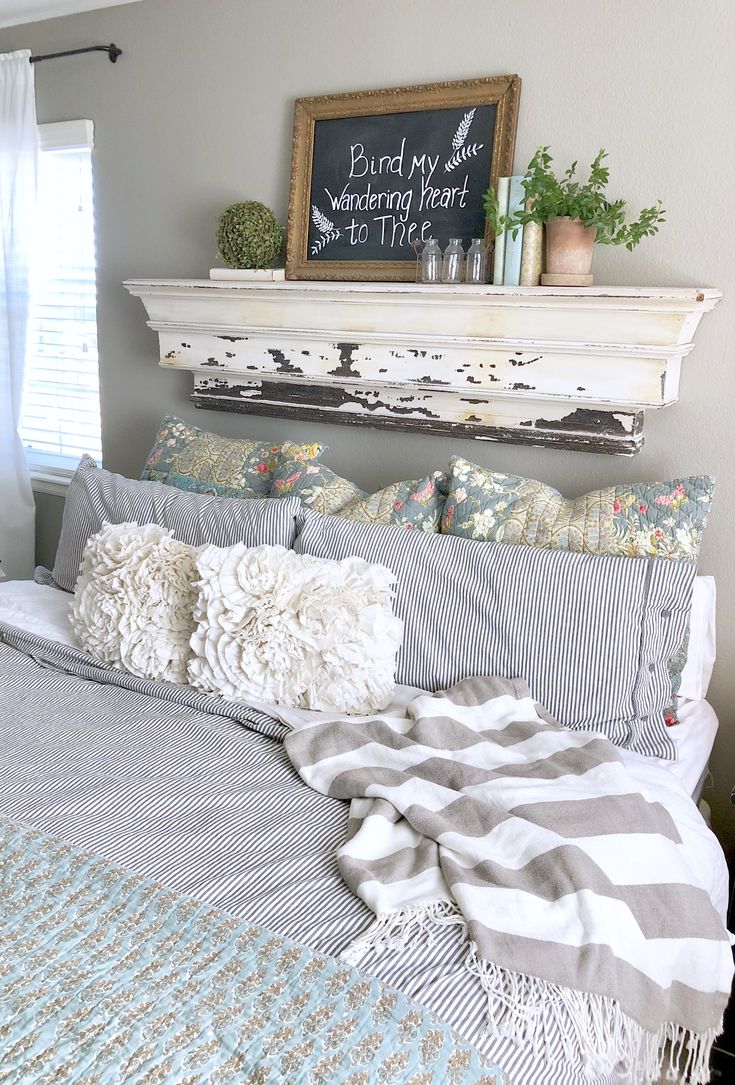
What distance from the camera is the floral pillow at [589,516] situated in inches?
74.8

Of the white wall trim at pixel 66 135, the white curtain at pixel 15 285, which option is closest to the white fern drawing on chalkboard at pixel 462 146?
the white wall trim at pixel 66 135

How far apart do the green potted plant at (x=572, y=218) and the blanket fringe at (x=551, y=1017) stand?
4.68 feet

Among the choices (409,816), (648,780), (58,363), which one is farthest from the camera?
(58,363)

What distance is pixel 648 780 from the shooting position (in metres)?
1.63

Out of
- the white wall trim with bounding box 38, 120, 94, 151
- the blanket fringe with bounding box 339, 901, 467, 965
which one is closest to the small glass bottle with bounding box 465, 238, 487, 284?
the blanket fringe with bounding box 339, 901, 467, 965

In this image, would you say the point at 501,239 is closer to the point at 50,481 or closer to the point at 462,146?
the point at 462,146

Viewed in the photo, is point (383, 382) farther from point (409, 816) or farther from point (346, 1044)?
point (346, 1044)

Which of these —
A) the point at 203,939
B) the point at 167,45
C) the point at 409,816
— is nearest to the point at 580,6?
the point at 167,45

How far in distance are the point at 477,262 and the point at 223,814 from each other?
1421mm

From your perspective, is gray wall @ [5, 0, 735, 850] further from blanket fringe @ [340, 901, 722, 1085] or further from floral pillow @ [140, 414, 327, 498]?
blanket fringe @ [340, 901, 722, 1085]

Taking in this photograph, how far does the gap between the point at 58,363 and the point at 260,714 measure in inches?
85.9

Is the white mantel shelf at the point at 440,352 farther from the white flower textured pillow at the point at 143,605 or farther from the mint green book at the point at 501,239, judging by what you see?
the white flower textured pillow at the point at 143,605

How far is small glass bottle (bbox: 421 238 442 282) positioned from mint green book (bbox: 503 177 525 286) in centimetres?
19

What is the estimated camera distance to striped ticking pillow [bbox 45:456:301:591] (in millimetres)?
2143
